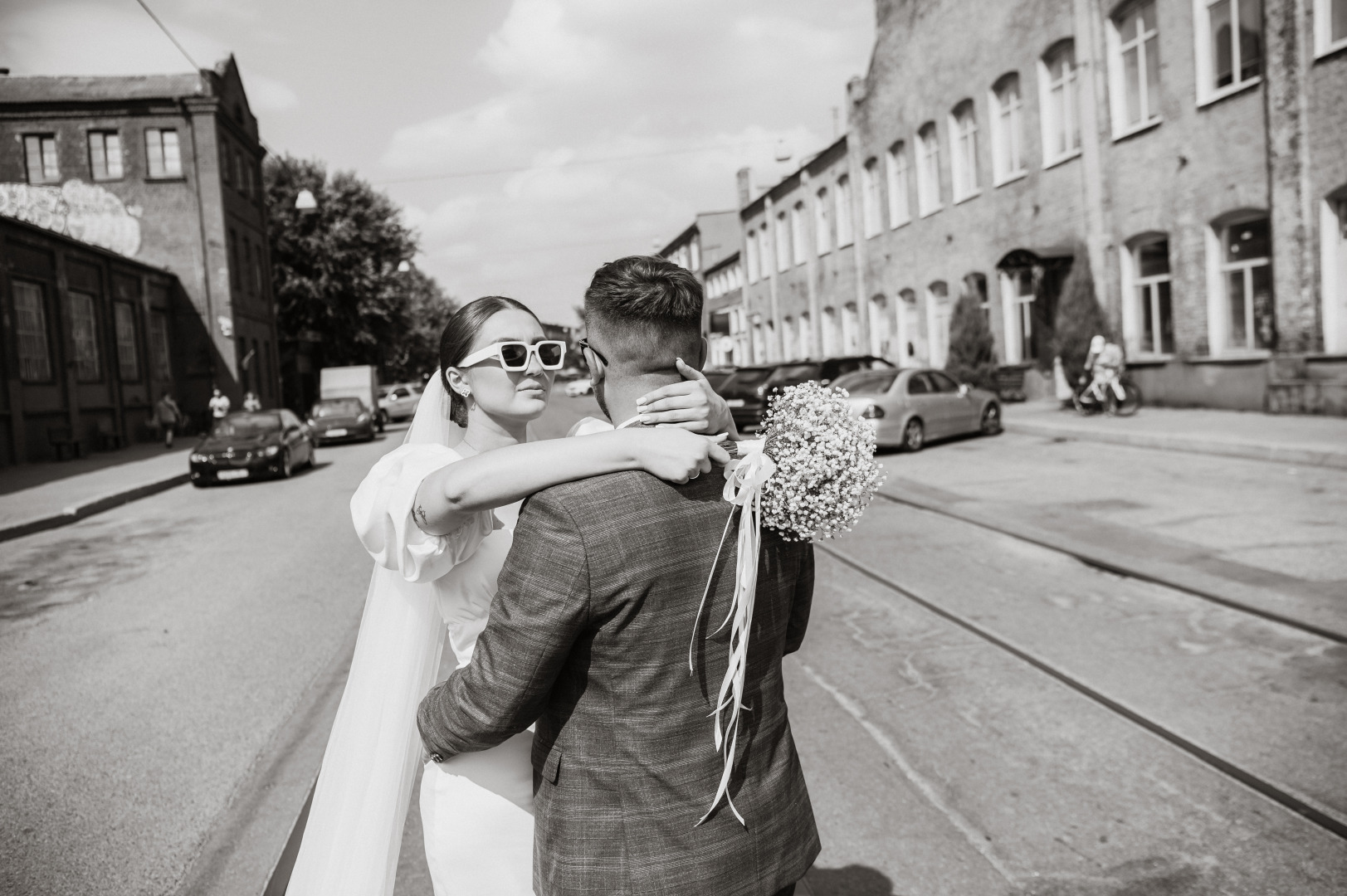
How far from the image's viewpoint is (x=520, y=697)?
1.70 meters

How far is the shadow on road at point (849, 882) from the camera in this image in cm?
321

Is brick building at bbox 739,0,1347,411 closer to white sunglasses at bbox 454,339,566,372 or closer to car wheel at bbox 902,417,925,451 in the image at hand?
car wheel at bbox 902,417,925,451

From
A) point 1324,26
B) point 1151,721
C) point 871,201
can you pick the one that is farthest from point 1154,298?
point 1151,721

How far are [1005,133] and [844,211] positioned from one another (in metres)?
11.4

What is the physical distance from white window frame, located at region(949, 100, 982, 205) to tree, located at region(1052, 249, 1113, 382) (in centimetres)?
626

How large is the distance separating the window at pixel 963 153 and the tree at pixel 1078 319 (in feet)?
20.7

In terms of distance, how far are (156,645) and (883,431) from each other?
1192 centimetres

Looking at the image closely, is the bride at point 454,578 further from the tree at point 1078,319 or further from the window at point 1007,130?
the window at point 1007,130

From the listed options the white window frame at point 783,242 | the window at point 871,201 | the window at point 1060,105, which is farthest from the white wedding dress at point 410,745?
the white window frame at point 783,242

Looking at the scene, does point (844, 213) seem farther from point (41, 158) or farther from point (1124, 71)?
point (41, 158)

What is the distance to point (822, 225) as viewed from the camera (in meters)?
39.0

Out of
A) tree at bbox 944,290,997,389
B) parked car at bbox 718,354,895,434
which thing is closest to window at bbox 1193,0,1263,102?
parked car at bbox 718,354,895,434

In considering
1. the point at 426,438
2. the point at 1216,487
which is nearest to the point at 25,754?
the point at 426,438

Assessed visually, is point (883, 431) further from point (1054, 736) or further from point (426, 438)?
point (426, 438)
